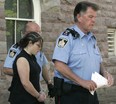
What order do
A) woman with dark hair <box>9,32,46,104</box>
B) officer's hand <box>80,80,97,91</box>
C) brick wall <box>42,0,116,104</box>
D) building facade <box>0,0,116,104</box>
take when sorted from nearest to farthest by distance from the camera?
officer's hand <box>80,80,97,91</box>
woman with dark hair <box>9,32,46,104</box>
building facade <box>0,0,116,104</box>
brick wall <box>42,0,116,104</box>

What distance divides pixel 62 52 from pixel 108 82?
0.64m

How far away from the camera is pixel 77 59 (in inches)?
169

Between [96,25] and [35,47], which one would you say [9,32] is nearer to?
[96,25]

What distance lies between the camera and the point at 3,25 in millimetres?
6906

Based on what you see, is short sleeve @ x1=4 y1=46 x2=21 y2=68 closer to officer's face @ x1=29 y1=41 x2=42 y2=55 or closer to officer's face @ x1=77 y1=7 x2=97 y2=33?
officer's face @ x1=29 y1=41 x2=42 y2=55

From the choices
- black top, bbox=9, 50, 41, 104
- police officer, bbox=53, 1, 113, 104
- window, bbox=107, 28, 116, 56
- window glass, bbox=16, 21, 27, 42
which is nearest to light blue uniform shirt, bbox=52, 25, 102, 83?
police officer, bbox=53, 1, 113, 104

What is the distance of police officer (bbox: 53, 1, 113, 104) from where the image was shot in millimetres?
4270

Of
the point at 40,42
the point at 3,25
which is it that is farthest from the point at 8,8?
the point at 40,42

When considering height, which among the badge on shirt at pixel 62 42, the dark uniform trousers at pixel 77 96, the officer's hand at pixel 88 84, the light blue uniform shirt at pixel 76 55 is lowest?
the dark uniform trousers at pixel 77 96

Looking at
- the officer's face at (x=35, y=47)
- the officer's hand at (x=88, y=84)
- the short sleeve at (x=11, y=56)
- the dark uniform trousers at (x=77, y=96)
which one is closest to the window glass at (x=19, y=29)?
the short sleeve at (x=11, y=56)

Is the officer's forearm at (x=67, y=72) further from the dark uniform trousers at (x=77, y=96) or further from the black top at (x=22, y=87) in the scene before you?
the black top at (x=22, y=87)

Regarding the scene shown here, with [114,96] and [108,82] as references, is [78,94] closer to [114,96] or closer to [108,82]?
[108,82]

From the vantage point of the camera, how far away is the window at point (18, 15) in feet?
23.8

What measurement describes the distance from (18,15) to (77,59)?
334 cm
